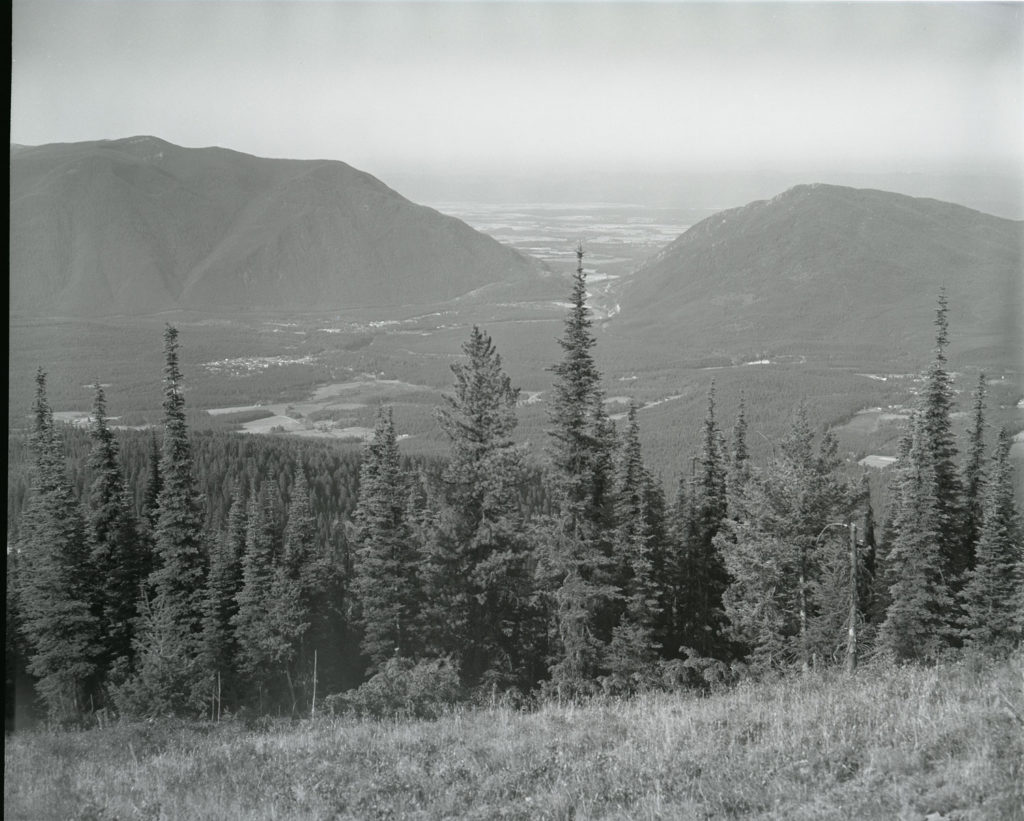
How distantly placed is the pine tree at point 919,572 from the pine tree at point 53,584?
18.0 m

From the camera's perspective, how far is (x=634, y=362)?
2687 inches

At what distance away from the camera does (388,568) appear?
1864 cm

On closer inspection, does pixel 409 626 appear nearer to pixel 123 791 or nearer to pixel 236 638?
pixel 236 638

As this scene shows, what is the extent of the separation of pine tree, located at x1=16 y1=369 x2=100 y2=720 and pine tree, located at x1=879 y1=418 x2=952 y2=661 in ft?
59.1

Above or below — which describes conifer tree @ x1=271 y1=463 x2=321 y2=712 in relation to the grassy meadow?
below

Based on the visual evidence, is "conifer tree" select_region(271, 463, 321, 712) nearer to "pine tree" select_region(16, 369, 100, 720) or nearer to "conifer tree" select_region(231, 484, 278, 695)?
"conifer tree" select_region(231, 484, 278, 695)

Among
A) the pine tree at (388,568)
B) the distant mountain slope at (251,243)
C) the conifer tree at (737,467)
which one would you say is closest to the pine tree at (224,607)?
the pine tree at (388,568)

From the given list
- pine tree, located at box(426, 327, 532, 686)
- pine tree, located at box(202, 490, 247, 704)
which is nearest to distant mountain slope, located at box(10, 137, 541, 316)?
pine tree, located at box(202, 490, 247, 704)

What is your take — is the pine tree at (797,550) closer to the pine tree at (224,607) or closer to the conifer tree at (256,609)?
the conifer tree at (256,609)

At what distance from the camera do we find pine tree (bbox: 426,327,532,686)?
1466 cm

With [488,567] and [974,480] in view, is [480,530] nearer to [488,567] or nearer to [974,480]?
[488,567]

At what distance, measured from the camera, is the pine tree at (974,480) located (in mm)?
20062

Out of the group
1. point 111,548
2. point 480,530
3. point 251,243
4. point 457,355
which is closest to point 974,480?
point 480,530

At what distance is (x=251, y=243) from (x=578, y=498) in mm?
61168
